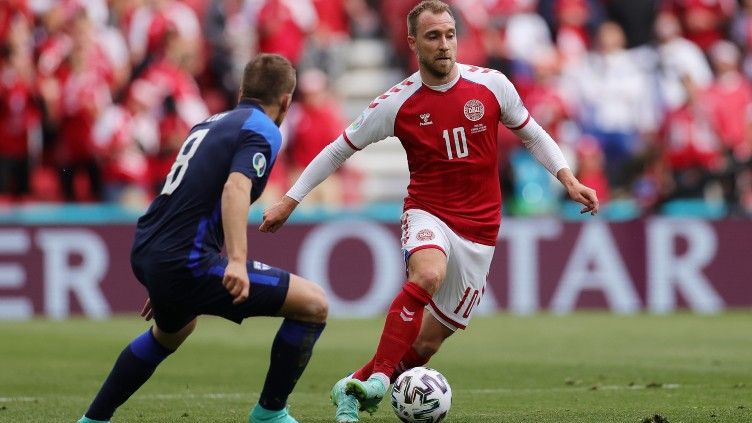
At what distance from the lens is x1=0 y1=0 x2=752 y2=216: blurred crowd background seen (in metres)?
17.6

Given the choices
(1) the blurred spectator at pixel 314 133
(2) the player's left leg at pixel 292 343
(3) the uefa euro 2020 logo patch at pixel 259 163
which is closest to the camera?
(3) the uefa euro 2020 logo patch at pixel 259 163

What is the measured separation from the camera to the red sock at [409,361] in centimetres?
851

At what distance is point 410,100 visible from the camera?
848 centimetres

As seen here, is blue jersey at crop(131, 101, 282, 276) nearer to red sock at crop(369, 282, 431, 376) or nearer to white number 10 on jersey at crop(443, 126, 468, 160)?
red sock at crop(369, 282, 431, 376)

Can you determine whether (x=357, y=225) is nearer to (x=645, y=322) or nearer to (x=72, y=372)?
(x=645, y=322)

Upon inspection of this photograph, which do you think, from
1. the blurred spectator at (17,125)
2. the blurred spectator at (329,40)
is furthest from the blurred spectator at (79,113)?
the blurred spectator at (329,40)

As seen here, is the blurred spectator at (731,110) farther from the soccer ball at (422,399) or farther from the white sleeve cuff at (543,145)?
the soccer ball at (422,399)

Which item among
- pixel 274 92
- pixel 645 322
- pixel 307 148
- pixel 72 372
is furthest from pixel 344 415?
pixel 307 148

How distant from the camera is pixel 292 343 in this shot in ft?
24.2

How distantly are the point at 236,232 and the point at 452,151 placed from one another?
1981 millimetres

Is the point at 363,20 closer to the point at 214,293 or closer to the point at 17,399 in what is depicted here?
the point at 17,399

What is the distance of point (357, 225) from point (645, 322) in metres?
3.57

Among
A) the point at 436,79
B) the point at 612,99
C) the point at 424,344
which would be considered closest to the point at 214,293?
the point at 424,344

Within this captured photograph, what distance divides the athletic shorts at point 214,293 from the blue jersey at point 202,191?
51 mm
